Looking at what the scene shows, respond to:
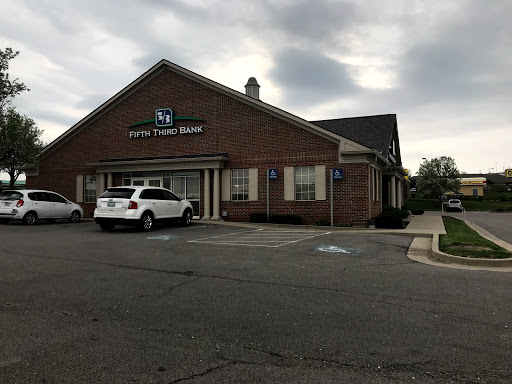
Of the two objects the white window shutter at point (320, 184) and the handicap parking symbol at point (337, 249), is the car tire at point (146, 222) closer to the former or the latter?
the handicap parking symbol at point (337, 249)

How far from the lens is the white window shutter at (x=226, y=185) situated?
19.0 metres

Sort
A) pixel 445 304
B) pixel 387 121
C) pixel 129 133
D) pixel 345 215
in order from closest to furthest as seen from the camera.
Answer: pixel 445 304 < pixel 345 215 < pixel 129 133 < pixel 387 121

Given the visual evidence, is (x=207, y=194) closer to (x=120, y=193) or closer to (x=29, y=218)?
(x=120, y=193)

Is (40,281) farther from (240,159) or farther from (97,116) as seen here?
(97,116)

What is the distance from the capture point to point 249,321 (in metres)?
4.41

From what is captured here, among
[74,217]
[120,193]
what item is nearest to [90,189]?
[74,217]

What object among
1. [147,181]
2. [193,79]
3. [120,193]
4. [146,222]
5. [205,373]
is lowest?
[205,373]

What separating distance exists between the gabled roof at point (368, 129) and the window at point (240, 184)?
6145mm

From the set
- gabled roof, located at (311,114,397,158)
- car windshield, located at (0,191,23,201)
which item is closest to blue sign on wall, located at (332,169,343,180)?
gabled roof, located at (311,114,397,158)

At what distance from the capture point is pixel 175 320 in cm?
444

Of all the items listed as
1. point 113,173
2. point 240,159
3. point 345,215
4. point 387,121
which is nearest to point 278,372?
point 345,215

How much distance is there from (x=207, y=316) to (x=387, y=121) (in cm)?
2342

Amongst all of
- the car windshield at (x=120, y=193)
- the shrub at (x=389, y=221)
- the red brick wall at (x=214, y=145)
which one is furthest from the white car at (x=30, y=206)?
the shrub at (x=389, y=221)

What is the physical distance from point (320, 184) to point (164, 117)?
9.19m
